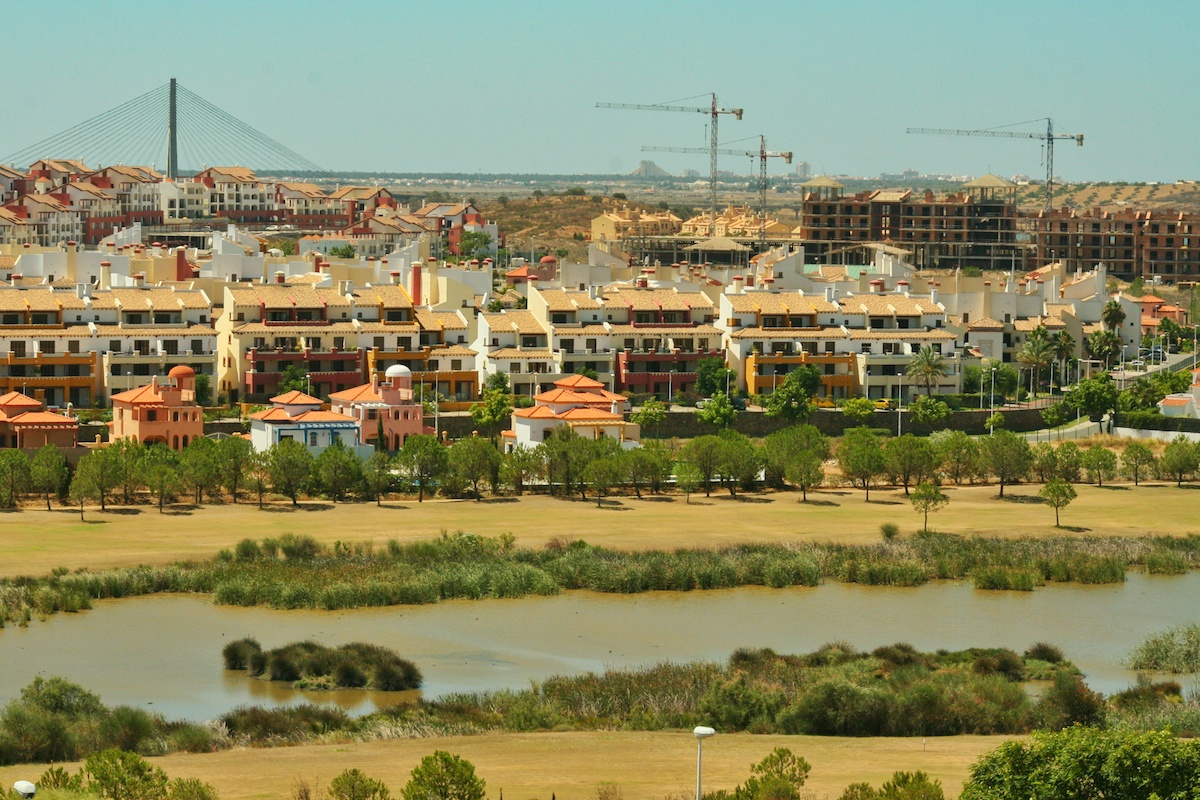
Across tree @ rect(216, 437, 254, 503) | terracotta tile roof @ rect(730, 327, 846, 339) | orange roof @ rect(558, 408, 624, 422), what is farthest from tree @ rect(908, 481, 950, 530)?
Answer: terracotta tile roof @ rect(730, 327, 846, 339)

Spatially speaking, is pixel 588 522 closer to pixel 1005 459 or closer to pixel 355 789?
pixel 1005 459

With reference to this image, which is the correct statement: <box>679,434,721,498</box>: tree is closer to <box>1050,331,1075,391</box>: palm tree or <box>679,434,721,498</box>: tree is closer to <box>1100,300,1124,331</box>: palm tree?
<box>1050,331,1075,391</box>: palm tree

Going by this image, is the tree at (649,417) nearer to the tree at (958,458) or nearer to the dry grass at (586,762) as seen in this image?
the tree at (958,458)

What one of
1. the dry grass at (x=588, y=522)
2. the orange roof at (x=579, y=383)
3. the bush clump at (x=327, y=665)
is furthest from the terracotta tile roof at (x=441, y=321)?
the bush clump at (x=327, y=665)

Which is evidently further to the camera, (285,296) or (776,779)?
(285,296)

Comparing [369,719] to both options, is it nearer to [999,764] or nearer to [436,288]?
[999,764]

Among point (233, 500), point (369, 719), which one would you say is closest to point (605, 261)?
point (233, 500)

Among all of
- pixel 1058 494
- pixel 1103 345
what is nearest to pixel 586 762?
pixel 1058 494

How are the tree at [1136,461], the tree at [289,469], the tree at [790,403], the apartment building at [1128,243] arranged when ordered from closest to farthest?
1. the tree at [289,469]
2. the tree at [1136,461]
3. the tree at [790,403]
4. the apartment building at [1128,243]
